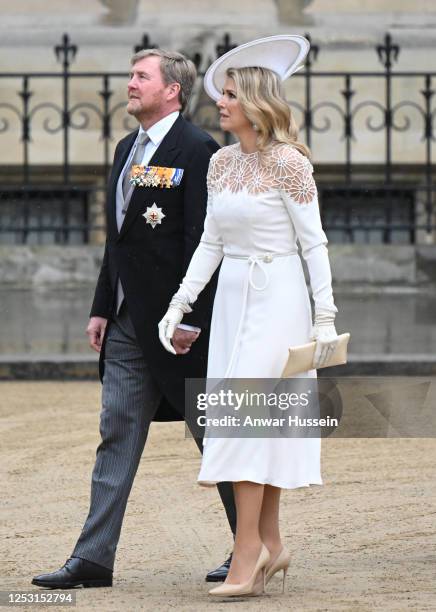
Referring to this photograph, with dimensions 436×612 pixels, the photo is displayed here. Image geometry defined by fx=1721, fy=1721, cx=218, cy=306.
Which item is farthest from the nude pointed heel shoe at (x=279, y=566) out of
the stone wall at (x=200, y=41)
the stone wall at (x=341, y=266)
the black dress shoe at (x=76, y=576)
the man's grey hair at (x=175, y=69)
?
the stone wall at (x=200, y=41)

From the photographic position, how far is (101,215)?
1505 centimetres

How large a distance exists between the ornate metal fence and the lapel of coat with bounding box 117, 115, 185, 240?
353 inches

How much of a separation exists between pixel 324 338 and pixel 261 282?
271mm

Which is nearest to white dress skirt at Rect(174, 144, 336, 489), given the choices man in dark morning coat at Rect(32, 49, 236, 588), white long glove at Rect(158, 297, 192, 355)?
white long glove at Rect(158, 297, 192, 355)

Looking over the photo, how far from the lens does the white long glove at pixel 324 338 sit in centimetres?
529

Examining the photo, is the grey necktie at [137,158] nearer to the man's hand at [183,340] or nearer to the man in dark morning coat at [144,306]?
the man in dark morning coat at [144,306]

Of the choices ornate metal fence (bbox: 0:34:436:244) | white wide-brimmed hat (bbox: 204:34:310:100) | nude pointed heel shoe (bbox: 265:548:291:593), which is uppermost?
ornate metal fence (bbox: 0:34:436:244)

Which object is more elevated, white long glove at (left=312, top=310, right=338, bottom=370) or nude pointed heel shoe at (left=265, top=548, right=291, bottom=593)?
white long glove at (left=312, top=310, right=338, bottom=370)

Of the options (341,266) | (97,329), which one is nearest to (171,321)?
(97,329)

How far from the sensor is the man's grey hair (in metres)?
5.76

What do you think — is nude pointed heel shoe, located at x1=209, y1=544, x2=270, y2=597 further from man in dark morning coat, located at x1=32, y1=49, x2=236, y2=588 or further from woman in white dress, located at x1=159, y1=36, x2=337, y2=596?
man in dark morning coat, located at x1=32, y1=49, x2=236, y2=588

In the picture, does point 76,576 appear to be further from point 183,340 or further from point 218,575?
point 183,340

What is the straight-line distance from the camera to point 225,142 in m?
14.7

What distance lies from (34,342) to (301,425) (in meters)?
5.96
